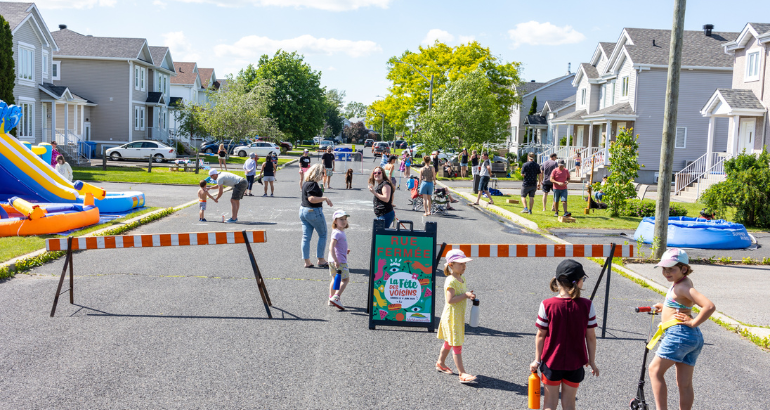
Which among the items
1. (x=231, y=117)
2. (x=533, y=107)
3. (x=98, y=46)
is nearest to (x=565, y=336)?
(x=231, y=117)

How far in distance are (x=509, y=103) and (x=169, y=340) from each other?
55.7m

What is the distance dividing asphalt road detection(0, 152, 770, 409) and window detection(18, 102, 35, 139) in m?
29.8

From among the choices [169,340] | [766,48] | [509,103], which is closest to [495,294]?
[169,340]

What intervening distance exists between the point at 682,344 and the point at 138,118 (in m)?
50.9

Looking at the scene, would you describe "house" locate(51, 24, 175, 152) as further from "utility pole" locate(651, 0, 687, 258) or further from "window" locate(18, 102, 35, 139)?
"utility pole" locate(651, 0, 687, 258)

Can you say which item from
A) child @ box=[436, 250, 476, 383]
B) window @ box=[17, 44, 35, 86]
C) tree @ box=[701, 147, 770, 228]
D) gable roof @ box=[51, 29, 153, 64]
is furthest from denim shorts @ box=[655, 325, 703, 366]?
gable roof @ box=[51, 29, 153, 64]

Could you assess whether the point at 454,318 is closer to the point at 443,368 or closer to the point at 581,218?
the point at 443,368

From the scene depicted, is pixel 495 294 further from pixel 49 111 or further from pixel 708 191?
pixel 49 111

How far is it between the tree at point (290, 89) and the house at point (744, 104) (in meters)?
45.2

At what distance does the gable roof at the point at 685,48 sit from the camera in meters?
36.5

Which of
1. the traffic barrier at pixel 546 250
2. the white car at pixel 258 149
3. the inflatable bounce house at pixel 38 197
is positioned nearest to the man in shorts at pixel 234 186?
the inflatable bounce house at pixel 38 197

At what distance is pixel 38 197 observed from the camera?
54.4 feet

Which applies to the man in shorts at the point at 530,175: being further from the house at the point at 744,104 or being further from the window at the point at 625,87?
the window at the point at 625,87

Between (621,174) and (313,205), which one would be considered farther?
(621,174)
